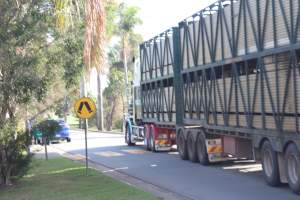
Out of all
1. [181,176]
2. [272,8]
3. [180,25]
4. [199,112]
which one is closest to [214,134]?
[199,112]

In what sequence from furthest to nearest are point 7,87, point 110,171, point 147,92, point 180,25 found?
point 147,92 → point 180,25 → point 110,171 → point 7,87

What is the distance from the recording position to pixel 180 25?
848 inches

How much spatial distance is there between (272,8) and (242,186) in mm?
3917

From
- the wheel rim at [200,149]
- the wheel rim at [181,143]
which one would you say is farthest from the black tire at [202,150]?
the wheel rim at [181,143]

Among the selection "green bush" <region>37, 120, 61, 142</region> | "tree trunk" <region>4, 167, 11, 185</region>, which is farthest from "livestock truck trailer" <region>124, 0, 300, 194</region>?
"tree trunk" <region>4, 167, 11, 185</region>

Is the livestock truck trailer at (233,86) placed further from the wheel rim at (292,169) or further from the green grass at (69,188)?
the green grass at (69,188)

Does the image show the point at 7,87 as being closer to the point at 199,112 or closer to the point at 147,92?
the point at 199,112

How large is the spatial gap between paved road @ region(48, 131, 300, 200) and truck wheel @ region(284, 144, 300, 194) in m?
0.20

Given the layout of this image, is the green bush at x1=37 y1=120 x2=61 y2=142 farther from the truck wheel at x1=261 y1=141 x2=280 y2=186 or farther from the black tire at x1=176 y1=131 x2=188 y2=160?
the truck wheel at x1=261 y1=141 x2=280 y2=186

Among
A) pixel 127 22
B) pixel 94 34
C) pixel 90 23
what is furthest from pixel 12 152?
pixel 127 22

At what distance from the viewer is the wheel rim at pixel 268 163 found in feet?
46.0

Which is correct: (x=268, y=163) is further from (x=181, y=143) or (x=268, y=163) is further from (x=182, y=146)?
(x=181, y=143)

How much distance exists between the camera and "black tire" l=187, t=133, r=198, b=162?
20.3 m

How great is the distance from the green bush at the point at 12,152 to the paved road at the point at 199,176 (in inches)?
122
